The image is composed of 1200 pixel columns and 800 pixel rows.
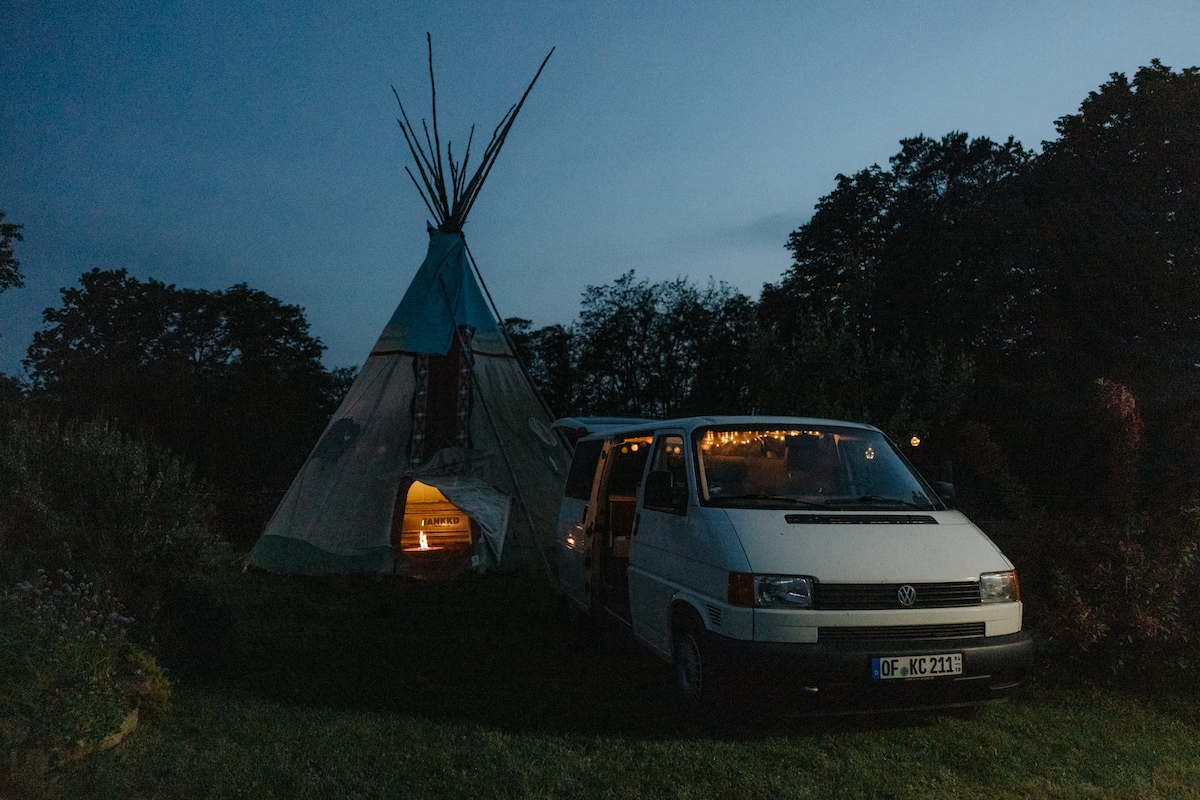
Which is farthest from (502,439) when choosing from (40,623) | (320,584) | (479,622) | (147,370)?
(147,370)

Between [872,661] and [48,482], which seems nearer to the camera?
[872,661]

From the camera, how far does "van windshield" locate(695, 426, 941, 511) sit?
586 cm

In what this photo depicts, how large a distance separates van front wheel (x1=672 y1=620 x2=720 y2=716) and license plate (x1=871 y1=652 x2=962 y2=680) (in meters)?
0.92

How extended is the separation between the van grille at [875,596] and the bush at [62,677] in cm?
413

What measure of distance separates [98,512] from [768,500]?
4.97 metres

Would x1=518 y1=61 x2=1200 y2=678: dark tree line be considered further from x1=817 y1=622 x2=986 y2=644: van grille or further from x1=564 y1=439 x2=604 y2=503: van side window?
x1=564 y1=439 x2=604 y2=503: van side window

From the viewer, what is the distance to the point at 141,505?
679cm

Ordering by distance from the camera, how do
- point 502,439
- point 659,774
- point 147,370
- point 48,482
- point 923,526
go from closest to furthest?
point 659,774
point 923,526
point 48,482
point 502,439
point 147,370

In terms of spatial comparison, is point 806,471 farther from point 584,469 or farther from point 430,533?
point 430,533

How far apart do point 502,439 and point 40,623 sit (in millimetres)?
9124

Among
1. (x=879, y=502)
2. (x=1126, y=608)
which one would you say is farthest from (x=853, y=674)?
(x=1126, y=608)

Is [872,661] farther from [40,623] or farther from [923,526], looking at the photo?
[40,623]

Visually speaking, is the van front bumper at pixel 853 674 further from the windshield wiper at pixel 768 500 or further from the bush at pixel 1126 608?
the bush at pixel 1126 608

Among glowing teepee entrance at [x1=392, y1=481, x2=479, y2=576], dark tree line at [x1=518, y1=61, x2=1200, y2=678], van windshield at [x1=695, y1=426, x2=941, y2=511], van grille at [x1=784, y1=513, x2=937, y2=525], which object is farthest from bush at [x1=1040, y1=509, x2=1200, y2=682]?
glowing teepee entrance at [x1=392, y1=481, x2=479, y2=576]
